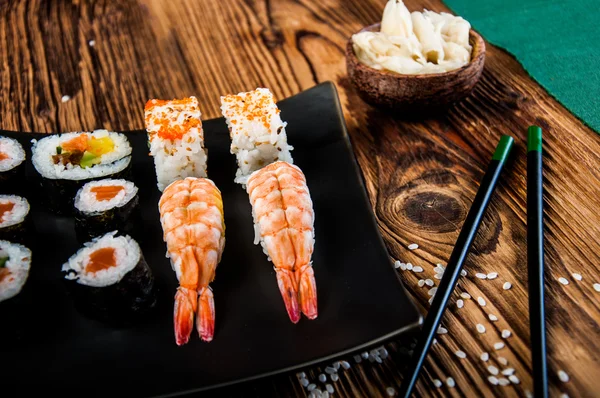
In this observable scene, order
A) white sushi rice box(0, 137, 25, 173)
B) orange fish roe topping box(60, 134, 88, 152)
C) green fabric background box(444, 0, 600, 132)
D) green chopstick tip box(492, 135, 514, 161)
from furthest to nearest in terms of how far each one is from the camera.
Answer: green fabric background box(444, 0, 600, 132), orange fish roe topping box(60, 134, 88, 152), white sushi rice box(0, 137, 25, 173), green chopstick tip box(492, 135, 514, 161)

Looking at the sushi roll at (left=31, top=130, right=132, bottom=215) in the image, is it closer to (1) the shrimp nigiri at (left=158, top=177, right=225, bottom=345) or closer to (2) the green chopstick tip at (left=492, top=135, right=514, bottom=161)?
(1) the shrimp nigiri at (left=158, top=177, right=225, bottom=345)

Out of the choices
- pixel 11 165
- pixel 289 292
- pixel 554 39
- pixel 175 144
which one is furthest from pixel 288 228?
pixel 554 39

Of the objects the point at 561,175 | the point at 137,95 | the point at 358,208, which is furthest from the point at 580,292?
the point at 137,95

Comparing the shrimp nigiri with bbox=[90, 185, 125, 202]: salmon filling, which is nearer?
the shrimp nigiri

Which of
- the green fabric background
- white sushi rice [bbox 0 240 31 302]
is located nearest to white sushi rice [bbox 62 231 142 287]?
white sushi rice [bbox 0 240 31 302]

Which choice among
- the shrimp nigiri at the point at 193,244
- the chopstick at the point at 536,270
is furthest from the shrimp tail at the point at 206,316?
the chopstick at the point at 536,270

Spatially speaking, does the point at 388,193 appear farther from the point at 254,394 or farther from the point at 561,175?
the point at 254,394
